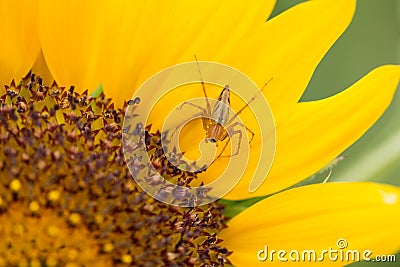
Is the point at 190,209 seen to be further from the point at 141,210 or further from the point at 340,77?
the point at 340,77

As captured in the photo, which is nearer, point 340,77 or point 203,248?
point 203,248

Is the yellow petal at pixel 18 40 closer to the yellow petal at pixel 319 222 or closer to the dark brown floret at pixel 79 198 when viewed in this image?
the dark brown floret at pixel 79 198

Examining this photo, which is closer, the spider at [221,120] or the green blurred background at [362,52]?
the spider at [221,120]

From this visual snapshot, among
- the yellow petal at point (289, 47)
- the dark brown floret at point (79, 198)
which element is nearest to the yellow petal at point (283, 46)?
the yellow petal at point (289, 47)

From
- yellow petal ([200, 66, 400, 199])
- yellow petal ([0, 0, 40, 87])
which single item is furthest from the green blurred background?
yellow petal ([0, 0, 40, 87])

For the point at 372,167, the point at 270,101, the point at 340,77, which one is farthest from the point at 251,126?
the point at 340,77

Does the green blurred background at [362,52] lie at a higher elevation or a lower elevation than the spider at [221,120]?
higher

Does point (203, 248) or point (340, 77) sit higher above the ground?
point (340, 77)
